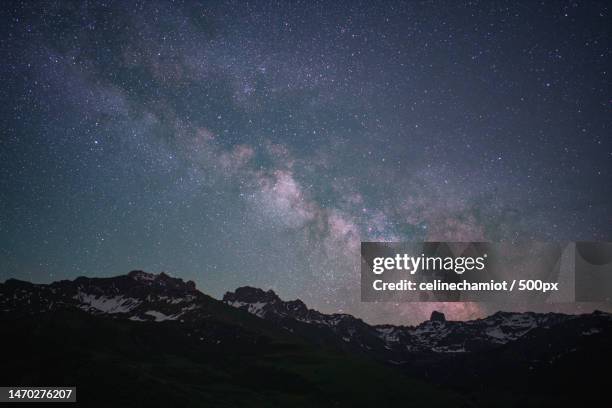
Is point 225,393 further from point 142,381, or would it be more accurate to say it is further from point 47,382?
point 47,382

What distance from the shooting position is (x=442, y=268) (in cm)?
5919

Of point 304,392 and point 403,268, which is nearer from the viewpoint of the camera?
point 403,268

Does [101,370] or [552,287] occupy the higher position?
[552,287]

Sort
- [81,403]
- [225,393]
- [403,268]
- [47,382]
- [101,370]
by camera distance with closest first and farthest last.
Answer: [403,268], [81,403], [47,382], [101,370], [225,393]

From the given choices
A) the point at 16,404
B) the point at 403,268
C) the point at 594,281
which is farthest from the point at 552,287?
the point at 16,404

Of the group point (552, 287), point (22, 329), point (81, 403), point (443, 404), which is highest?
point (552, 287)

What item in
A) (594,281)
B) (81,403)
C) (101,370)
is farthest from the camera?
(101,370)

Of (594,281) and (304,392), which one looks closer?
(594,281)

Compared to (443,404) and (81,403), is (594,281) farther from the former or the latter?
(81,403)

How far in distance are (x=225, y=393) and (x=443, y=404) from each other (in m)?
92.8

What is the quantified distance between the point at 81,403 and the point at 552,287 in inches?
5278

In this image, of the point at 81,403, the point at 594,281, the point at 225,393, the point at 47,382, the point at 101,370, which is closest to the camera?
the point at 594,281

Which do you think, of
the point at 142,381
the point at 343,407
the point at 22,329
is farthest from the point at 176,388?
the point at 22,329

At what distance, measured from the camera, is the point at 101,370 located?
514ft
